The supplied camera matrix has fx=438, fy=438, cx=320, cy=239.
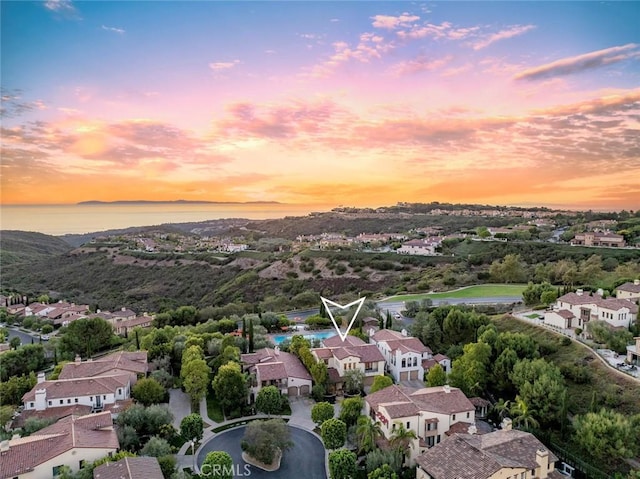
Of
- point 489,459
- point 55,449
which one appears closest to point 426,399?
point 489,459

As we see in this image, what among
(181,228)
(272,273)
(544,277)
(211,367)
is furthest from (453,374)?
(181,228)

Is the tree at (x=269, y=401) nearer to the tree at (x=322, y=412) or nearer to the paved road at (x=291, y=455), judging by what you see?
the paved road at (x=291, y=455)

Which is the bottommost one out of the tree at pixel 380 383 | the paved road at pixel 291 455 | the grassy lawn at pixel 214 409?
the paved road at pixel 291 455

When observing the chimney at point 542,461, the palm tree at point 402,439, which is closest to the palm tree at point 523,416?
the chimney at point 542,461

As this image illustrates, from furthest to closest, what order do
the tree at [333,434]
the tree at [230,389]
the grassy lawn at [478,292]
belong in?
the grassy lawn at [478,292]
the tree at [230,389]
the tree at [333,434]

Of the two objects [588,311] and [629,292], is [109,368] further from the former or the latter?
[629,292]

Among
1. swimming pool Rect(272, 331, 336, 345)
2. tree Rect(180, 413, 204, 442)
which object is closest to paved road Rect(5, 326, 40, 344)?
swimming pool Rect(272, 331, 336, 345)

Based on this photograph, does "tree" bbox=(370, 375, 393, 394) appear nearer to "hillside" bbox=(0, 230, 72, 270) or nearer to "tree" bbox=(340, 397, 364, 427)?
"tree" bbox=(340, 397, 364, 427)
